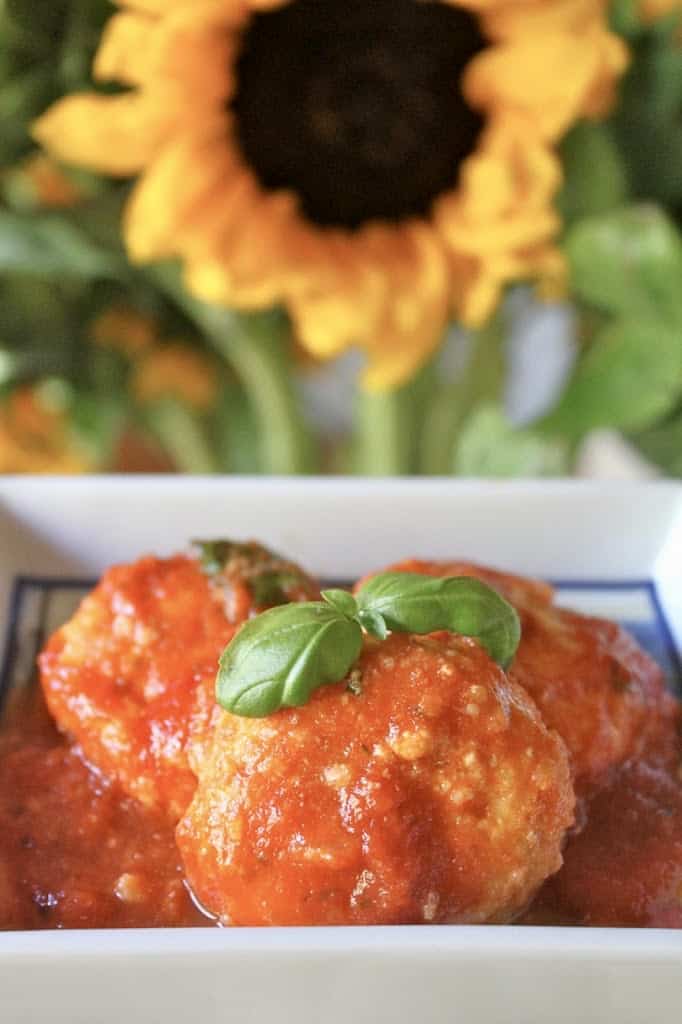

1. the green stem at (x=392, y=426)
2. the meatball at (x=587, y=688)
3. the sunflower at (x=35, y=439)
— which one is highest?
the meatball at (x=587, y=688)

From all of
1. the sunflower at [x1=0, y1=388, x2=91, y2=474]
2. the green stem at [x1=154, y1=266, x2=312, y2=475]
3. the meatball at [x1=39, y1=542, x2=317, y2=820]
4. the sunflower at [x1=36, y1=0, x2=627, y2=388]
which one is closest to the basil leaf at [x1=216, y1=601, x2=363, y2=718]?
the meatball at [x1=39, y1=542, x2=317, y2=820]

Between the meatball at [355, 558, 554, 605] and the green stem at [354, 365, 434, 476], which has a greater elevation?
the meatball at [355, 558, 554, 605]

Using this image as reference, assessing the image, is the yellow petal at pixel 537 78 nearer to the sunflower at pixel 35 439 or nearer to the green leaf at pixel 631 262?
the green leaf at pixel 631 262

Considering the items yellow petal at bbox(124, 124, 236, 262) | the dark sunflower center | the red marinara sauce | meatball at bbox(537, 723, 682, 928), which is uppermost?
the dark sunflower center

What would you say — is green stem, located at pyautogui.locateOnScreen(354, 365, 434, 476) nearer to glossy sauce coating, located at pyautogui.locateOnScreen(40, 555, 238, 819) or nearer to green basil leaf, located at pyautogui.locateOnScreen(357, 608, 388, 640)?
glossy sauce coating, located at pyautogui.locateOnScreen(40, 555, 238, 819)

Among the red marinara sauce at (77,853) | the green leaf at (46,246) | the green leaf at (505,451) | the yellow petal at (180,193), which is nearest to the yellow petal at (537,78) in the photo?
the yellow petal at (180,193)

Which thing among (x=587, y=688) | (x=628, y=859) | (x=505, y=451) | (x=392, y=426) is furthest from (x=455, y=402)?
(x=628, y=859)
